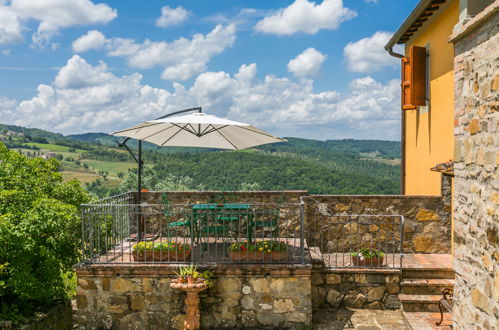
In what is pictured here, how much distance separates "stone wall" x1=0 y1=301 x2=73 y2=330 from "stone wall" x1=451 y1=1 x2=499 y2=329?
6.27 meters

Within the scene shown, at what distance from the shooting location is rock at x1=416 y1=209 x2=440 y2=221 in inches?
337

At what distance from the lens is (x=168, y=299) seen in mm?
6434

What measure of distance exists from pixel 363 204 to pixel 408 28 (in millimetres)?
4369

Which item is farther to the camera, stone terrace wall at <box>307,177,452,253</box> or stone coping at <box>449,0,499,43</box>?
stone terrace wall at <box>307,177,452,253</box>

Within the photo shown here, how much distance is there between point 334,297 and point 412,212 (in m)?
2.69

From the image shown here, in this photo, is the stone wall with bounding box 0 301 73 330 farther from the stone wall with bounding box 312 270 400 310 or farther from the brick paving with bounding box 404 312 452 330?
the brick paving with bounding box 404 312 452 330

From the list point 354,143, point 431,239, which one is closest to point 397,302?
point 431,239

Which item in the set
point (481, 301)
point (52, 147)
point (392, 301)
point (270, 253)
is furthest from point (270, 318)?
point (52, 147)

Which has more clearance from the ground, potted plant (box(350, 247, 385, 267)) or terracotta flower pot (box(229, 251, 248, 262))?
terracotta flower pot (box(229, 251, 248, 262))

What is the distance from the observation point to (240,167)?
1271 inches

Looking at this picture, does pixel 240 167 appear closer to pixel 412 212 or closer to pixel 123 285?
A: pixel 412 212

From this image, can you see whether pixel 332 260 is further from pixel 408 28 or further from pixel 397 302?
pixel 408 28

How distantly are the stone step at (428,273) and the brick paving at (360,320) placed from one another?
0.68 meters

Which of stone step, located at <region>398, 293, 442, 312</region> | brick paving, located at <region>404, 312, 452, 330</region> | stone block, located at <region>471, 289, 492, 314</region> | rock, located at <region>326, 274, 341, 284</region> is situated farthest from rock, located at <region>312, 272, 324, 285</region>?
stone block, located at <region>471, 289, 492, 314</region>
